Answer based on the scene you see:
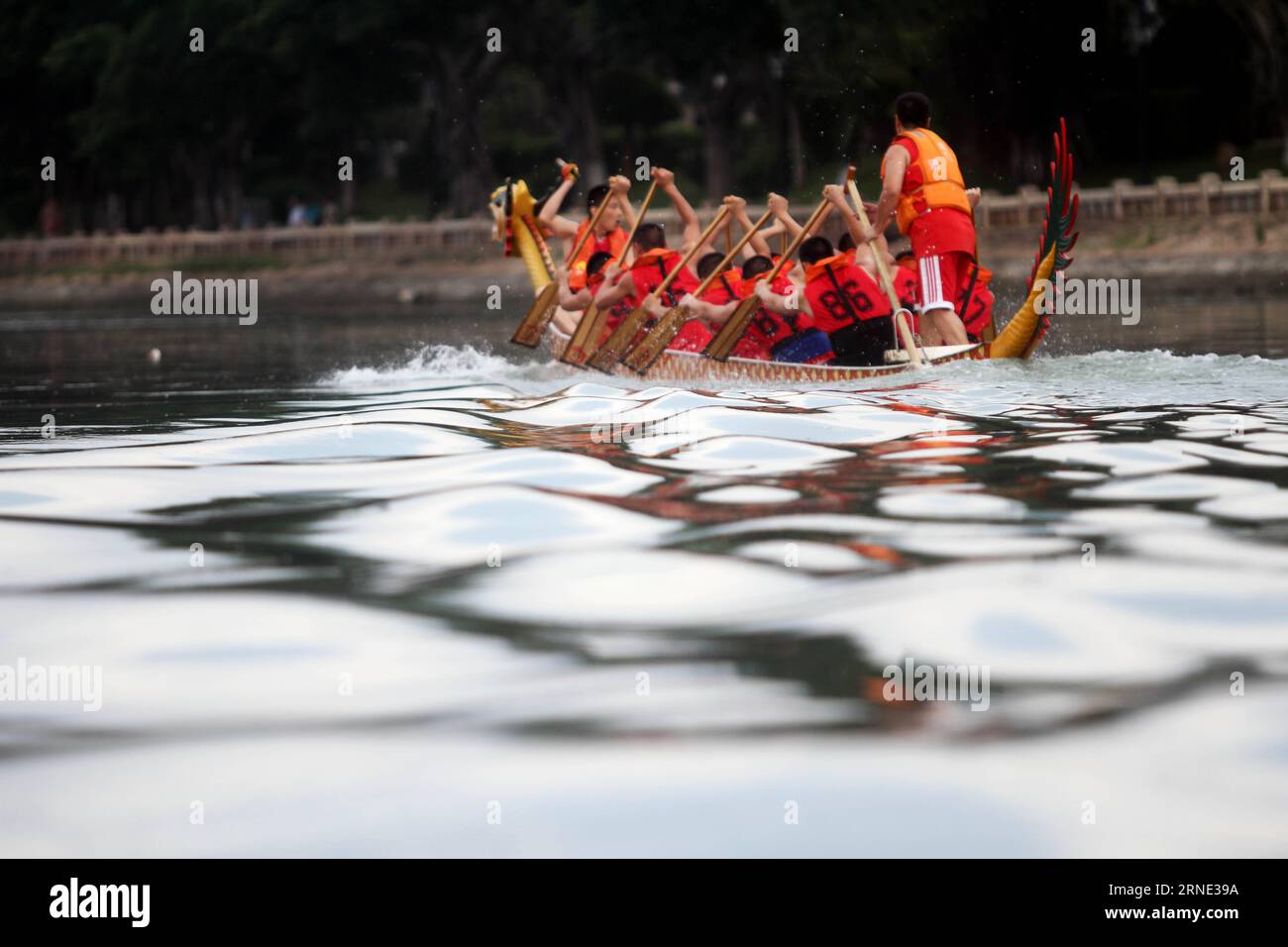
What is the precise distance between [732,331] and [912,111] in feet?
6.64

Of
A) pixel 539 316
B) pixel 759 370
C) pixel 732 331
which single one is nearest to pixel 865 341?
pixel 759 370

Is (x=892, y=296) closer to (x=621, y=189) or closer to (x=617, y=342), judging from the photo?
(x=617, y=342)

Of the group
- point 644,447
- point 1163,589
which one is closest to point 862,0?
point 644,447

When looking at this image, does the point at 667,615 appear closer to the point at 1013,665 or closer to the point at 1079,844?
the point at 1013,665

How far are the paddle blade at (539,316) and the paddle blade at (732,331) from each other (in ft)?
10.5

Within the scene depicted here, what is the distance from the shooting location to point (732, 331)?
1332 cm

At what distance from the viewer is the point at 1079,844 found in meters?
3.59

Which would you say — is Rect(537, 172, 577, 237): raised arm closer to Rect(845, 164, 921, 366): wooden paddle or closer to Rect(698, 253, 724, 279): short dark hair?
Rect(698, 253, 724, 279): short dark hair

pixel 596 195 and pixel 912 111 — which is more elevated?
pixel 912 111

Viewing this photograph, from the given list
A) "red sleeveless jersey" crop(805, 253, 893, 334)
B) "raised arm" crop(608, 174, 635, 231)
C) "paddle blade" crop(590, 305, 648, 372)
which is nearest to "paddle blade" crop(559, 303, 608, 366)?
"paddle blade" crop(590, 305, 648, 372)

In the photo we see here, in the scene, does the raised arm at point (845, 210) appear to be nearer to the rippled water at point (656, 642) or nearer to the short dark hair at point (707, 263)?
the short dark hair at point (707, 263)

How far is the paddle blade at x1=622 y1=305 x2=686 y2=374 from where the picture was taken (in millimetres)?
14008

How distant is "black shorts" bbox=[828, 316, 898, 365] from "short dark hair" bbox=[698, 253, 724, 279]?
6.20 feet

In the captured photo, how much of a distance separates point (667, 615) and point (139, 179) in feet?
175
